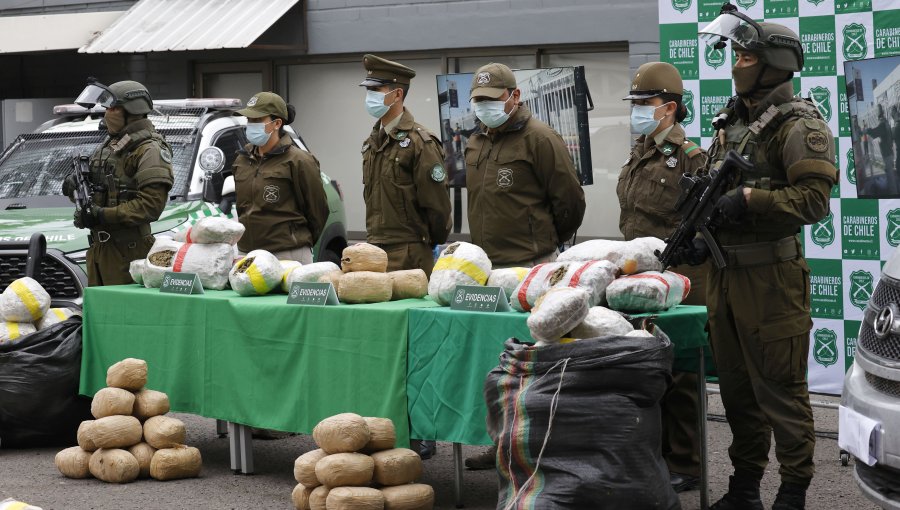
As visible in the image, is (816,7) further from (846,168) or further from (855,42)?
(846,168)

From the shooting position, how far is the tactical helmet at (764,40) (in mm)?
5941

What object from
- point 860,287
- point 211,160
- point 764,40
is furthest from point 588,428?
point 211,160

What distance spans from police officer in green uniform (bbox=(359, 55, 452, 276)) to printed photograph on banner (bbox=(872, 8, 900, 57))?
9.05 ft

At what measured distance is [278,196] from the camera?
28.1 feet

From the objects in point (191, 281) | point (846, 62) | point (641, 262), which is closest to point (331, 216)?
point (191, 281)

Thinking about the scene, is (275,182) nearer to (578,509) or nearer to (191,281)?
(191,281)

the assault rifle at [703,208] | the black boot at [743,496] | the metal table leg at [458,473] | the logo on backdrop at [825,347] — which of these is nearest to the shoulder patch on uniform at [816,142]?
the assault rifle at [703,208]

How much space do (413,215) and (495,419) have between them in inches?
110

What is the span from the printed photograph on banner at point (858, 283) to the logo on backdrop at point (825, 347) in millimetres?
168

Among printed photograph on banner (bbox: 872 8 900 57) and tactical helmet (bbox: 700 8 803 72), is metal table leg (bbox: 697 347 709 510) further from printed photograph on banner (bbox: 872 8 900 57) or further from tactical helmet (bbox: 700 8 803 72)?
printed photograph on banner (bbox: 872 8 900 57)

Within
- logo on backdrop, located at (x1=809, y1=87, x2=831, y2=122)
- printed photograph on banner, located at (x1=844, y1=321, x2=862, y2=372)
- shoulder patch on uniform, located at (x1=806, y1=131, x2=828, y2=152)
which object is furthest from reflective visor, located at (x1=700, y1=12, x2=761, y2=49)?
printed photograph on banner, located at (x1=844, y1=321, x2=862, y2=372)

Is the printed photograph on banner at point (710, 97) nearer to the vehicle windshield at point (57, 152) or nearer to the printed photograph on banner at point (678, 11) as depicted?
the printed photograph on banner at point (678, 11)

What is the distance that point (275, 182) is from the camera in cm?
858

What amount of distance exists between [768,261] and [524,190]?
1852 mm
